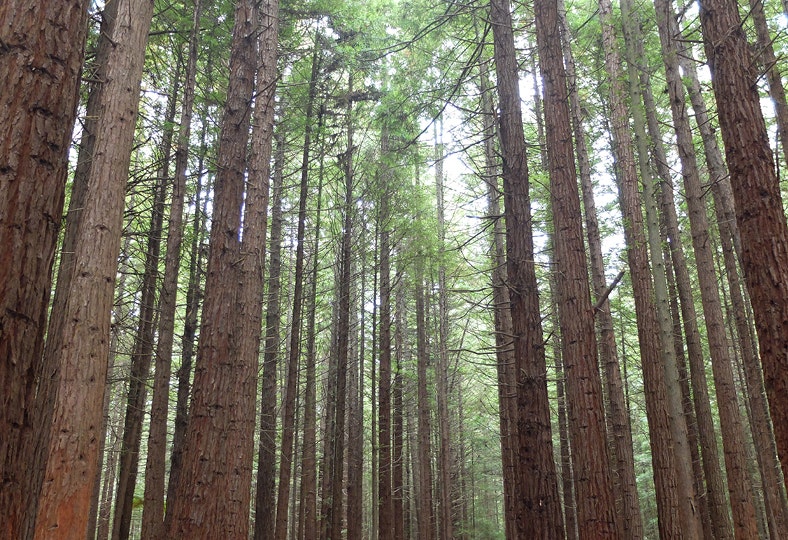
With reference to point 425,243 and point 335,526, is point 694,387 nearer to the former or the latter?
point 425,243

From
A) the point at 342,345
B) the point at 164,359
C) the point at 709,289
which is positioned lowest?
the point at 164,359

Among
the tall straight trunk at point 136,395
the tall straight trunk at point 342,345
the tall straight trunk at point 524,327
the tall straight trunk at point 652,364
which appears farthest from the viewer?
the tall straight trunk at point 342,345

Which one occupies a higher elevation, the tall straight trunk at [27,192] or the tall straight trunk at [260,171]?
the tall straight trunk at [260,171]

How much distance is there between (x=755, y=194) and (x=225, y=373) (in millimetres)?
5403

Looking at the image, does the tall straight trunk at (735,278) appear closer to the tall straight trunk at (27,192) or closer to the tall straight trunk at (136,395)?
the tall straight trunk at (27,192)

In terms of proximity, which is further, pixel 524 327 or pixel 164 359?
pixel 164 359

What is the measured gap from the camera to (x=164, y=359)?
28.2 ft


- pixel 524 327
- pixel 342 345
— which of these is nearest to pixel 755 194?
pixel 524 327

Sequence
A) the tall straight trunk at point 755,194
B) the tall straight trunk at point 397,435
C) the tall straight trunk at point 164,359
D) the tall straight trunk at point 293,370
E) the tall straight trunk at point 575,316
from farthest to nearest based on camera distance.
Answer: the tall straight trunk at point 397,435 → the tall straight trunk at point 293,370 → the tall straight trunk at point 164,359 → the tall straight trunk at point 575,316 → the tall straight trunk at point 755,194

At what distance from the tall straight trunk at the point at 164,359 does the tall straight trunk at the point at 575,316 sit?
5.61 meters

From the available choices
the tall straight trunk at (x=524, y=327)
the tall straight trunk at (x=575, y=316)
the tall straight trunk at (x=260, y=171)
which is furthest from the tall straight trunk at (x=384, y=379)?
the tall straight trunk at (x=575, y=316)

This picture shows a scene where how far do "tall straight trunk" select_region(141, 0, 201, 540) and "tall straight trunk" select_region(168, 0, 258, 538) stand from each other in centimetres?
238

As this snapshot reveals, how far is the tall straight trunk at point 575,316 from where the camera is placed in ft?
19.7

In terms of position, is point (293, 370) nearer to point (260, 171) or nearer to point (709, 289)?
point (260, 171)
